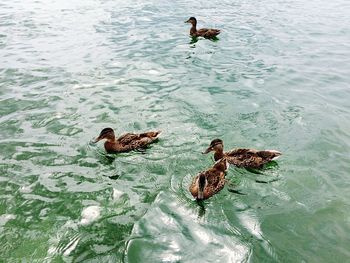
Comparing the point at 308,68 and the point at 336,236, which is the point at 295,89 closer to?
the point at 308,68

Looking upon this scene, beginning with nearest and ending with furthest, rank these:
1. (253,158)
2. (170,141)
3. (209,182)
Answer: (209,182) < (253,158) < (170,141)

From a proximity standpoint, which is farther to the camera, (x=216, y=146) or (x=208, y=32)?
(x=208, y=32)

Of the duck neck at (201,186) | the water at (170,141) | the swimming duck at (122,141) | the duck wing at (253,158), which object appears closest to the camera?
the water at (170,141)

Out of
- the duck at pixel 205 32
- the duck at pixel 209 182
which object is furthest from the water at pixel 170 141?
the duck at pixel 205 32

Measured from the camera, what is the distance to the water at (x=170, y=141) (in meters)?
6.82

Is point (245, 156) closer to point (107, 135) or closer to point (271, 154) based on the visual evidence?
point (271, 154)

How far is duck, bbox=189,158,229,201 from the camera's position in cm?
766

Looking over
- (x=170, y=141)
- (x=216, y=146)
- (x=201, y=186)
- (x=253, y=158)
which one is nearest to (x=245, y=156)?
(x=253, y=158)

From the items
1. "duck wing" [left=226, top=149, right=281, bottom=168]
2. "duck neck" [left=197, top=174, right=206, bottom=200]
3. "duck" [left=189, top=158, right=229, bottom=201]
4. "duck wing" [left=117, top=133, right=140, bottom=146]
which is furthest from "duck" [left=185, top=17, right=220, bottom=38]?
"duck neck" [left=197, top=174, right=206, bottom=200]

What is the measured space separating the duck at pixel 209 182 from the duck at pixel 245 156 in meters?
0.32

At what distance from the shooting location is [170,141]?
32.4 ft

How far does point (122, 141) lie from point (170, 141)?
128 cm

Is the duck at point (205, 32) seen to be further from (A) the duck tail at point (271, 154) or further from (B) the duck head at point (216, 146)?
(A) the duck tail at point (271, 154)

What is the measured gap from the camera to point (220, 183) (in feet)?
26.6
